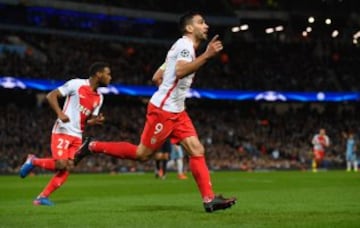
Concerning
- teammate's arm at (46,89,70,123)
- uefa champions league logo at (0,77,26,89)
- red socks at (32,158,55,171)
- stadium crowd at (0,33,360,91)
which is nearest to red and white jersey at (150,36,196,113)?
teammate's arm at (46,89,70,123)

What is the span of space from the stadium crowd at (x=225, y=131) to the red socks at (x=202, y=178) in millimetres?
27767

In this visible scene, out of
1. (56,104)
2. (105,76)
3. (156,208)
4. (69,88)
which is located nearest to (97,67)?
(105,76)

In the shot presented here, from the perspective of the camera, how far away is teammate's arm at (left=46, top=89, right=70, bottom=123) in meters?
11.4

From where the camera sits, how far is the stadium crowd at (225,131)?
4062cm

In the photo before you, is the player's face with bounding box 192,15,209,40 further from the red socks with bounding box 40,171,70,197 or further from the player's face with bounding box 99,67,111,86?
the red socks with bounding box 40,171,70,197

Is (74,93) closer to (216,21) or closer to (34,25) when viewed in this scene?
(34,25)

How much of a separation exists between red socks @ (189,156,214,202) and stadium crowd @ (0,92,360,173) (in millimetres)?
27767

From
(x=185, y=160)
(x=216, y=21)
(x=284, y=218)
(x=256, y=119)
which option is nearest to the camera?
(x=284, y=218)

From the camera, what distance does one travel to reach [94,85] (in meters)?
12.4

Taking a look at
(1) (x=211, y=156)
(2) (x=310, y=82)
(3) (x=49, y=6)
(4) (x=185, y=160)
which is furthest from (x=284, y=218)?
(2) (x=310, y=82)

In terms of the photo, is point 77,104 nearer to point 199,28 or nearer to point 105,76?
point 105,76

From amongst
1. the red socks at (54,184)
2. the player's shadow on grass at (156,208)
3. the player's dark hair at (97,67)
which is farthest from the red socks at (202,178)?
the player's dark hair at (97,67)

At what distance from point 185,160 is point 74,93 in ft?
98.9

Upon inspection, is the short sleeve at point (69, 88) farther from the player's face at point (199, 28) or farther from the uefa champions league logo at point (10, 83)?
the uefa champions league logo at point (10, 83)
